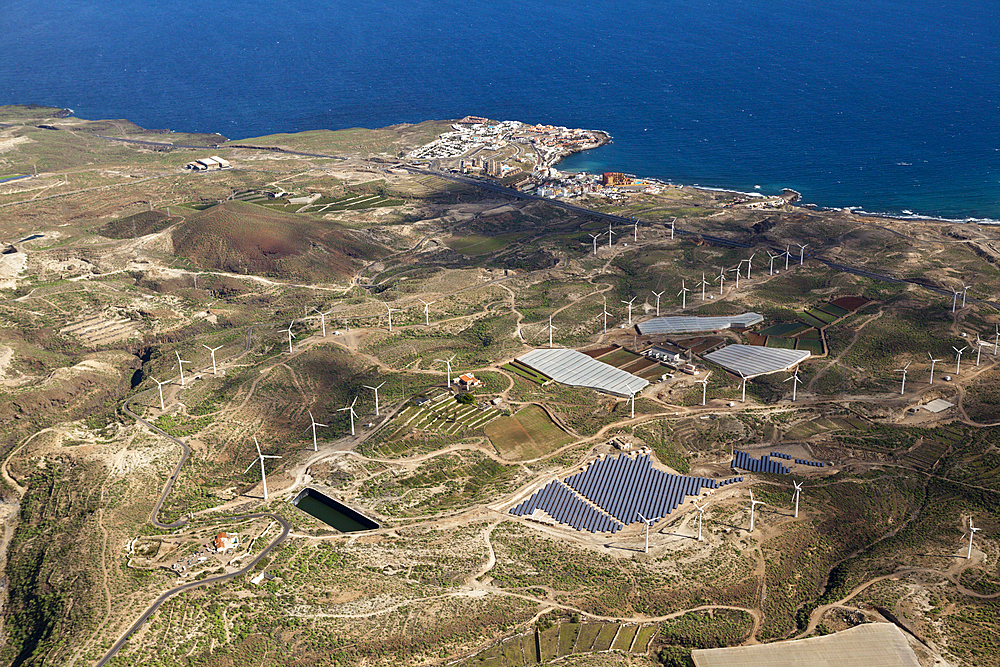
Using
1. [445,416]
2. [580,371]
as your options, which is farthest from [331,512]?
[580,371]

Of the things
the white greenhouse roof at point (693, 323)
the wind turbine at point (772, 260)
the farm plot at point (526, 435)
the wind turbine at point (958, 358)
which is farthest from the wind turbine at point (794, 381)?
the wind turbine at point (772, 260)

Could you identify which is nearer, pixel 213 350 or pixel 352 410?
pixel 352 410

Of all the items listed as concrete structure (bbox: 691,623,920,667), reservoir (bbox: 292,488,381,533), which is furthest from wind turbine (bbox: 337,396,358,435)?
concrete structure (bbox: 691,623,920,667)

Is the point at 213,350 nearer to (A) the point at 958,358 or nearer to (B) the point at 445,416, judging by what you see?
(B) the point at 445,416

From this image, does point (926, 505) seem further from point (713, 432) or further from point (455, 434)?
point (455, 434)

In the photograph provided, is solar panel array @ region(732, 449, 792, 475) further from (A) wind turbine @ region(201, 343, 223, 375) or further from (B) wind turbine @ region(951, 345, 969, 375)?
(A) wind turbine @ region(201, 343, 223, 375)
